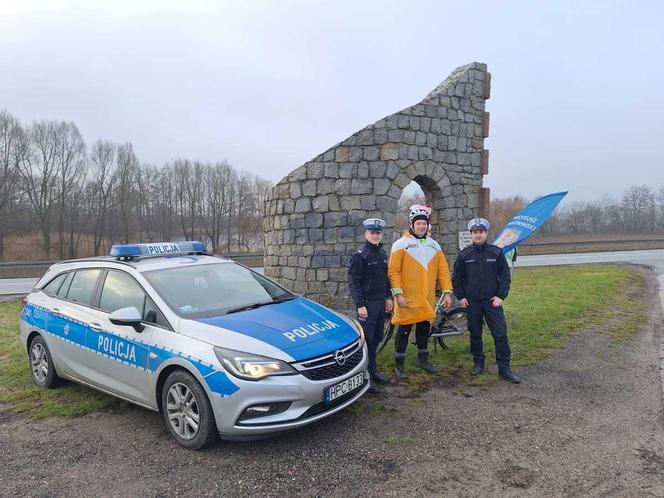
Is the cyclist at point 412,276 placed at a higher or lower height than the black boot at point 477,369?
higher

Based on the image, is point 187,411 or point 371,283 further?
point 371,283

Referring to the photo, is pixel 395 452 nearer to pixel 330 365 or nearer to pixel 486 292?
pixel 330 365

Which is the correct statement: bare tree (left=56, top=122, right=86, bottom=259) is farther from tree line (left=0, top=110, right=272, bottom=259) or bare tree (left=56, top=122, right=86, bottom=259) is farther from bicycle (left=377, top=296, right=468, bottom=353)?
bicycle (left=377, top=296, right=468, bottom=353)

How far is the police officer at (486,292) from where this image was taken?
5.48m

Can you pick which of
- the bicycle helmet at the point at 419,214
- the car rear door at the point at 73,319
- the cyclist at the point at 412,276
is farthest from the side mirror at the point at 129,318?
the bicycle helmet at the point at 419,214

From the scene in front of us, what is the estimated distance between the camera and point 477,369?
5656mm

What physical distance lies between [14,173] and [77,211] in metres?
4.98

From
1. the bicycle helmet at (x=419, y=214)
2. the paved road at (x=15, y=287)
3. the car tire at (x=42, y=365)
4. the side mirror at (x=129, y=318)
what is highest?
the bicycle helmet at (x=419, y=214)

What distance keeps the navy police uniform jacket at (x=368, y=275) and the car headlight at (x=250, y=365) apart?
1749 mm

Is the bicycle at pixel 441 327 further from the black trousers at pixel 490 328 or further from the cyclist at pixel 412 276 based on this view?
the cyclist at pixel 412 276

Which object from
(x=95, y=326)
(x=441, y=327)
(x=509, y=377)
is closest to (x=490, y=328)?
(x=509, y=377)

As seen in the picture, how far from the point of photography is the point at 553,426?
13.6 feet

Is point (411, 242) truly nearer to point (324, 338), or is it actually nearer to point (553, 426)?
point (324, 338)

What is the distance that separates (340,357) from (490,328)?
2.57 m
